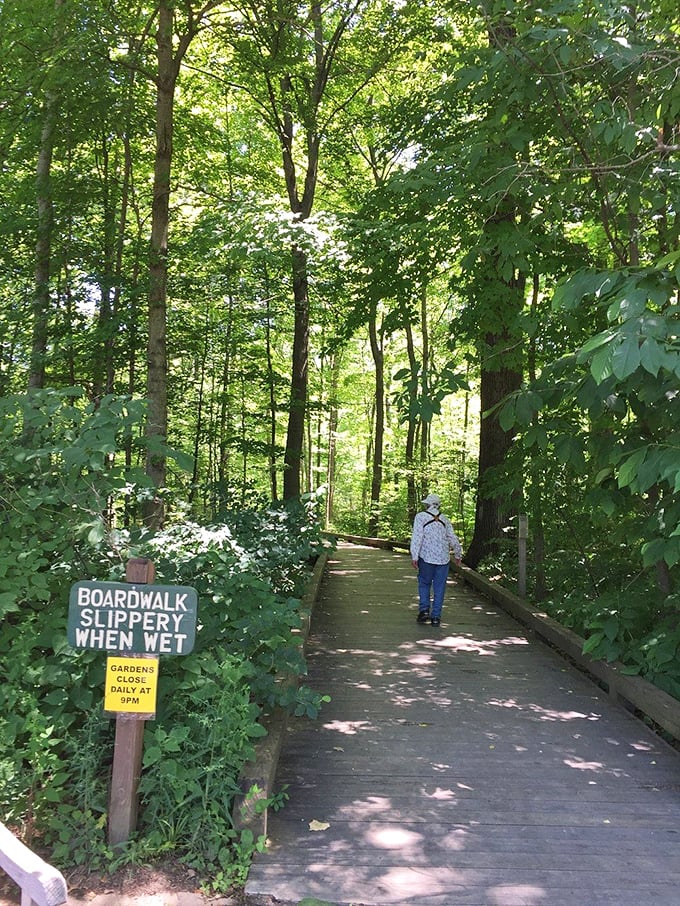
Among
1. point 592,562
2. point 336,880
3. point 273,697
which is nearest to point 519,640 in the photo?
point 592,562

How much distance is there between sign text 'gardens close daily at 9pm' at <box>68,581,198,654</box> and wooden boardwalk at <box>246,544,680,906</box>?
125 centimetres

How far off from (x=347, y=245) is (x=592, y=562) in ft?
16.1

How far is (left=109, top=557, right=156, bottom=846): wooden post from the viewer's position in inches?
151

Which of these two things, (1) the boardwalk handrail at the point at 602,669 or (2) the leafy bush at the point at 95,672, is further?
(1) the boardwalk handrail at the point at 602,669

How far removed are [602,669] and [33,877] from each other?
5.71 meters

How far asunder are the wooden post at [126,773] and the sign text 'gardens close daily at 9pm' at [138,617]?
0.43 ft

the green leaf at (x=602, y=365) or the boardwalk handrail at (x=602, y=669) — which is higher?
the green leaf at (x=602, y=365)

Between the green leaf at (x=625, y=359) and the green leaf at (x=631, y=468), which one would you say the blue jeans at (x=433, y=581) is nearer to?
the green leaf at (x=631, y=468)

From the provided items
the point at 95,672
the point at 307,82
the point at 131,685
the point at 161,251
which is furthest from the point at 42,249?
the point at 131,685

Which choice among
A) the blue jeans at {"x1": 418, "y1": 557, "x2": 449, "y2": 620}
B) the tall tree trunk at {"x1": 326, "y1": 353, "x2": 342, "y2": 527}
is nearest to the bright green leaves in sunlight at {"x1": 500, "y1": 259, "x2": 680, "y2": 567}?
the blue jeans at {"x1": 418, "y1": 557, "x2": 449, "y2": 620}

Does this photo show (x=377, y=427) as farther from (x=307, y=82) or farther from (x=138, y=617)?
(x=138, y=617)

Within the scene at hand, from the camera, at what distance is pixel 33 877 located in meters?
2.31

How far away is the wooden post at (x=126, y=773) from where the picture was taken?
3.83 meters

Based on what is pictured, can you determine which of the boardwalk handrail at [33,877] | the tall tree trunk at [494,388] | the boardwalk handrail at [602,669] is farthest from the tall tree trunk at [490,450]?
the boardwalk handrail at [33,877]
